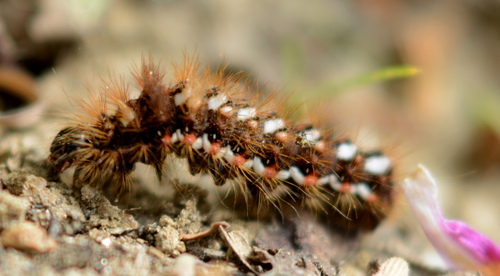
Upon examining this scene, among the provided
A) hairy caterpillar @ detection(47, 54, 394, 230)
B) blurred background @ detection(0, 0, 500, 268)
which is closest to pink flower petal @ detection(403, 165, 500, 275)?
hairy caterpillar @ detection(47, 54, 394, 230)

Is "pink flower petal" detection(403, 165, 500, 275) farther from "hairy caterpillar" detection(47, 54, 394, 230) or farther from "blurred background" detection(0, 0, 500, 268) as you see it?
"blurred background" detection(0, 0, 500, 268)

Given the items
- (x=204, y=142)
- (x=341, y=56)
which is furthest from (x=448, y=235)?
(x=341, y=56)

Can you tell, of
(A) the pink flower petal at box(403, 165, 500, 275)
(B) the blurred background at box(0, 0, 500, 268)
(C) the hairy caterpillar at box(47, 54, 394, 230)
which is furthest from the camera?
(B) the blurred background at box(0, 0, 500, 268)

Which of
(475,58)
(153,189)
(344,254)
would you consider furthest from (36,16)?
(475,58)

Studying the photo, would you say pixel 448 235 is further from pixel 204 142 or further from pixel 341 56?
pixel 341 56

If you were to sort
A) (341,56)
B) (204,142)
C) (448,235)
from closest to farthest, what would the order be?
1. (448,235)
2. (204,142)
3. (341,56)

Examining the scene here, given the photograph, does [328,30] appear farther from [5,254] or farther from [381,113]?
[5,254]

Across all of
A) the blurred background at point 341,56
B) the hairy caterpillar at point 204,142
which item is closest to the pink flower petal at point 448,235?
the hairy caterpillar at point 204,142
